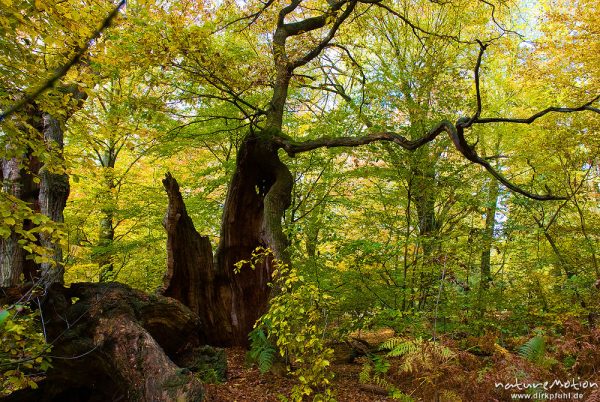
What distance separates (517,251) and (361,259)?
3.50 m

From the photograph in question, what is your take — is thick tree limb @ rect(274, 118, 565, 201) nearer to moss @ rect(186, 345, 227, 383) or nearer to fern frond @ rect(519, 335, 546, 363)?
fern frond @ rect(519, 335, 546, 363)

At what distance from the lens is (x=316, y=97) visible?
11570 mm

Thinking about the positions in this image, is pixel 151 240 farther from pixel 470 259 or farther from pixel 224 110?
pixel 470 259

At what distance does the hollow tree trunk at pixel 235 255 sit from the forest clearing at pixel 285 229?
0.03m

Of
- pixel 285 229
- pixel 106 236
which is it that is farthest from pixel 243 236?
pixel 106 236

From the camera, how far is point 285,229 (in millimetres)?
6215

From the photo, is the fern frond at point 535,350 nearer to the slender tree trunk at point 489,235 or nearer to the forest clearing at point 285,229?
the forest clearing at point 285,229

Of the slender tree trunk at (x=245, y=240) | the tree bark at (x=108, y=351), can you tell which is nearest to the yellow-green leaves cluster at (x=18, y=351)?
the tree bark at (x=108, y=351)

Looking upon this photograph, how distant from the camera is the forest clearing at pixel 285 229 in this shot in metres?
3.51

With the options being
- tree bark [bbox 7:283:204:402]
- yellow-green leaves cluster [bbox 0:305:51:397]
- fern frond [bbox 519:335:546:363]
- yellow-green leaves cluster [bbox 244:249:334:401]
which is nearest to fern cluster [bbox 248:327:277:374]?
yellow-green leaves cluster [bbox 244:249:334:401]

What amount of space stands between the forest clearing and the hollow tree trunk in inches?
1.3

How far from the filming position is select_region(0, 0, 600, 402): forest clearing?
11.5ft

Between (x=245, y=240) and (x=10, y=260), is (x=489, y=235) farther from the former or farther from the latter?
(x=10, y=260)

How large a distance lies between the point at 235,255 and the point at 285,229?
3.16ft
